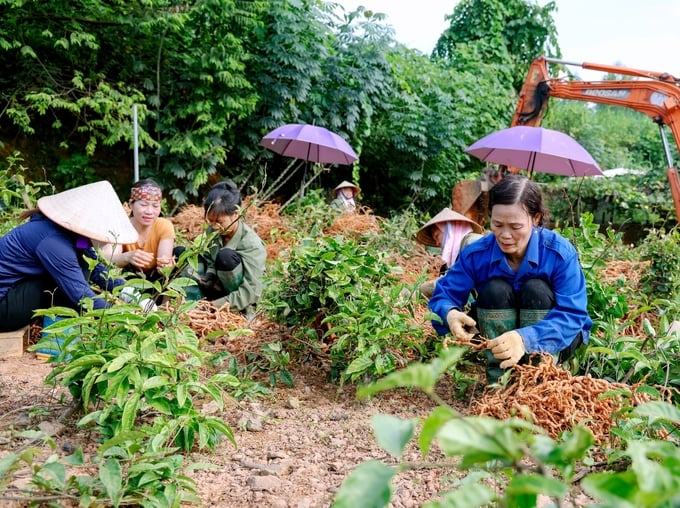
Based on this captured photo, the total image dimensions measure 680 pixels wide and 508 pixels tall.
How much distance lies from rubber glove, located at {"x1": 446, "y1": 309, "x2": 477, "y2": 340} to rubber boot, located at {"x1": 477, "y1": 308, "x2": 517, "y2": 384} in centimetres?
8

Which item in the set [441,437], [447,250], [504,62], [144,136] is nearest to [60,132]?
[144,136]

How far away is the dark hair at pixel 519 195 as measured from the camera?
2.38m

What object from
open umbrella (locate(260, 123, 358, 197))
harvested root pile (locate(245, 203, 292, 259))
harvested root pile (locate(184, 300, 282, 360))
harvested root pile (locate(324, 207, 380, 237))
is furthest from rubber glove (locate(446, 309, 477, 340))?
open umbrella (locate(260, 123, 358, 197))

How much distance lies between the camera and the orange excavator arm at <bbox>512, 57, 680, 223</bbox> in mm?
5547

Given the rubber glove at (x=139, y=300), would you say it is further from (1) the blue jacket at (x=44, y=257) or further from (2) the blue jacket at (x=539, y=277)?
(2) the blue jacket at (x=539, y=277)

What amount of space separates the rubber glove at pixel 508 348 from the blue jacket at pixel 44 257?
172 centimetres

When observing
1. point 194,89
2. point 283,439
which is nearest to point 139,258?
point 283,439

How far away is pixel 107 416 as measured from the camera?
1802 mm

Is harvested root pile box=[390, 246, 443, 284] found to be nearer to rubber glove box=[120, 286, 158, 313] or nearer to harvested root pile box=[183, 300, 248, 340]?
harvested root pile box=[183, 300, 248, 340]

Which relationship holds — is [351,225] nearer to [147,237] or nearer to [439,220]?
[439,220]

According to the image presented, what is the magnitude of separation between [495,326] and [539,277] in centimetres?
27

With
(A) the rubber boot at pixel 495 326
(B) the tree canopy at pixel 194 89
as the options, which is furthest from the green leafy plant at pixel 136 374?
(B) the tree canopy at pixel 194 89

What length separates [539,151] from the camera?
5102mm

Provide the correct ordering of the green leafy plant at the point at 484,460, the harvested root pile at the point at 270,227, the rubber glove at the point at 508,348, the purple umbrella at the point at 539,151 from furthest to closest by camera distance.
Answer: the harvested root pile at the point at 270,227, the purple umbrella at the point at 539,151, the rubber glove at the point at 508,348, the green leafy plant at the point at 484,460
